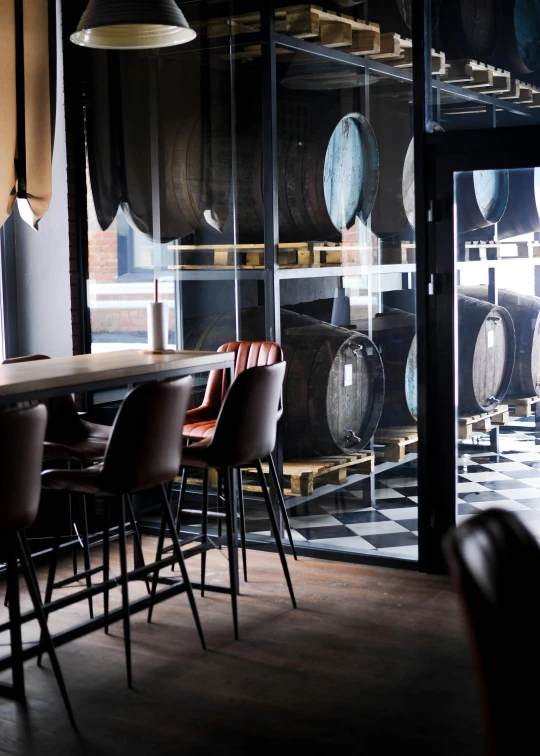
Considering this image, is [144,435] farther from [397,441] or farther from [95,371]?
[397,441]

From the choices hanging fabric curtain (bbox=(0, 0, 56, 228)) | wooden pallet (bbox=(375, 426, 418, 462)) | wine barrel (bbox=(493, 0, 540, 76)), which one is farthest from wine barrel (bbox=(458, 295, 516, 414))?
hanging fabric curtain (bbox=(0, 0, 56, 228))

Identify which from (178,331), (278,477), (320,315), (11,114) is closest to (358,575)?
(278,477)

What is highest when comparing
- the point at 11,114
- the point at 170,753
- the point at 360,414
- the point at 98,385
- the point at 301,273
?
the point at 11,114

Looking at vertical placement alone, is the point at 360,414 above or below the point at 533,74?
below

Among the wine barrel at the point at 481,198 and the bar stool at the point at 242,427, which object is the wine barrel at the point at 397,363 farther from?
the bar stool at the point at 242,427

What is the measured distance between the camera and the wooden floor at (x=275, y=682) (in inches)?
125

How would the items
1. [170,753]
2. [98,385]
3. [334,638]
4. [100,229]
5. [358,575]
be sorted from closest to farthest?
[170,753]
[98,385]
[334,638]
[358,575]
[100,229]

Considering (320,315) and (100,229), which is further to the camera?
(100,229)

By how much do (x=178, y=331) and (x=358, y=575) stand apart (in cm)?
167

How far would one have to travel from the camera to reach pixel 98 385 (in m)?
3.70

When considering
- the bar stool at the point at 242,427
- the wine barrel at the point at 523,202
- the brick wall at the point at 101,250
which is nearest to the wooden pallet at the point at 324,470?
the bar stool at the point at 242,427

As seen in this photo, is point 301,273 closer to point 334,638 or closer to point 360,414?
point 360,414

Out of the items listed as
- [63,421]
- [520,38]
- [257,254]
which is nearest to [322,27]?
[520,38]

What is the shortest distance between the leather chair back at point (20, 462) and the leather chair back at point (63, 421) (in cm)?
135
